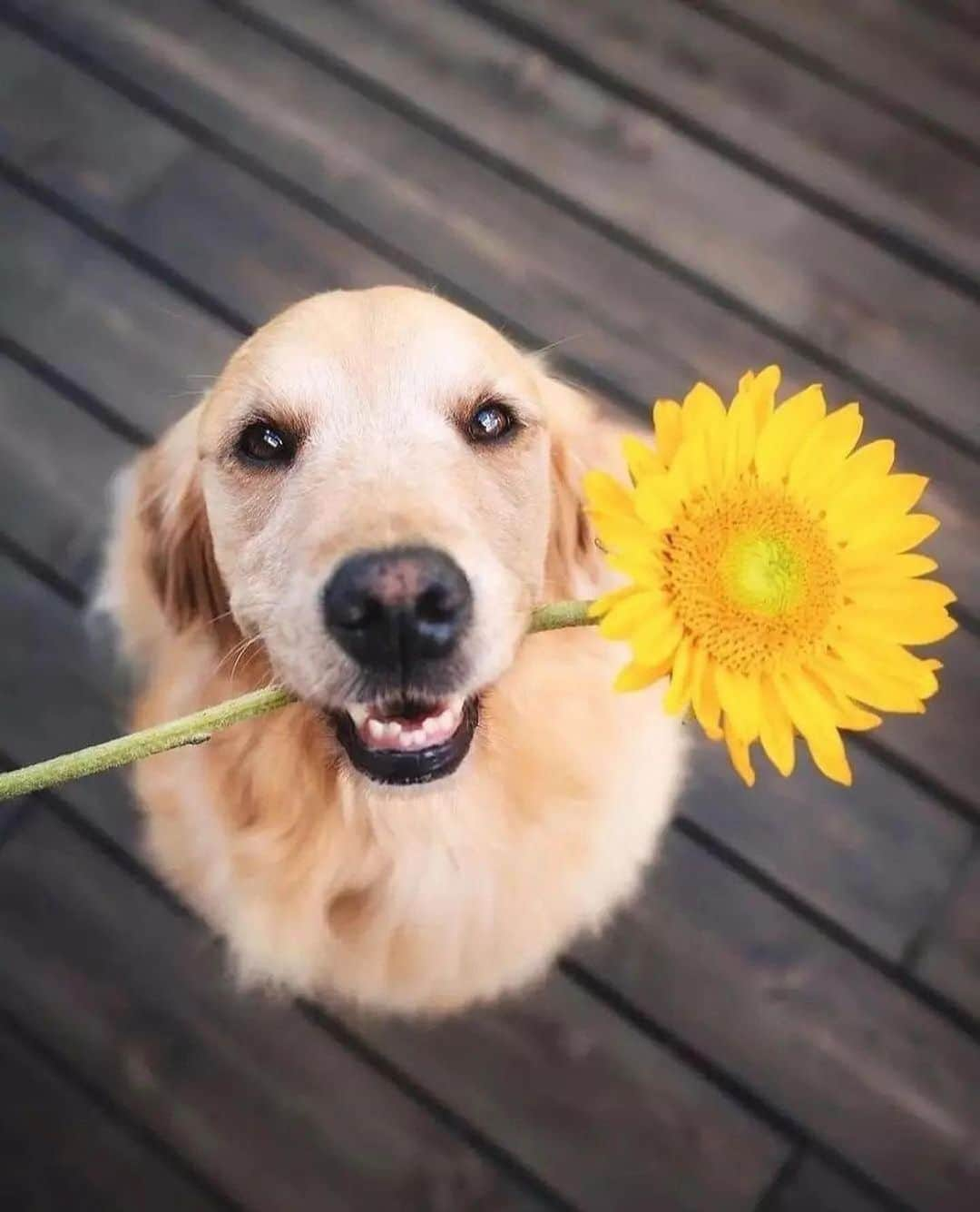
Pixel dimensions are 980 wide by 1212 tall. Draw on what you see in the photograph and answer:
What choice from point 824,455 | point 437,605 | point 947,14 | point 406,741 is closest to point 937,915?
point 406,741

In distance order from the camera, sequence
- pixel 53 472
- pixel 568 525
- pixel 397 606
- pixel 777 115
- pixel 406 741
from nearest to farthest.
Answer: pixel 397 606 < pixel 406 741 < pixel 568 525 < pixel 53 472 < pixel 777 115

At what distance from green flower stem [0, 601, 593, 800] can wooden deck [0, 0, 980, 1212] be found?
32.9 inches

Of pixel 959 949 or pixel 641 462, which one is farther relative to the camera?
pixel 959 949

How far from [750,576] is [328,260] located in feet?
4.01

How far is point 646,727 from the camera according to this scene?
117 cm

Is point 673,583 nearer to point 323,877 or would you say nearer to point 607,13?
point 323,877

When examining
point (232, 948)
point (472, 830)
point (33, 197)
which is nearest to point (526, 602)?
point (472, 830)

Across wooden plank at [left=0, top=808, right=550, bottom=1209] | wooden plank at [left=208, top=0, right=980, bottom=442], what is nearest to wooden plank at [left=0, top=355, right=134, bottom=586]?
wooden plank at [left=0, top=808, right=550, bottom=1209]

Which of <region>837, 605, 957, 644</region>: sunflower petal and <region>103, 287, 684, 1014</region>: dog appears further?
<region>103, 287, 684, 1014</region>: dog

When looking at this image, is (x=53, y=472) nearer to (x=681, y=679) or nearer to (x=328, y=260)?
(x=328, y=260)

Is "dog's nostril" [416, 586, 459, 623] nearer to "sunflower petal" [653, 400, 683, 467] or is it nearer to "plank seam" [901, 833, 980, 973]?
"sunflower petal" [653, 400, 683, 467]

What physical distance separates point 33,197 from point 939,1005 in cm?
170

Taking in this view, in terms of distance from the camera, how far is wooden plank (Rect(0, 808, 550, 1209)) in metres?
1.30

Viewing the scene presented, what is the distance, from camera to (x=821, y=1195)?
127 cm
